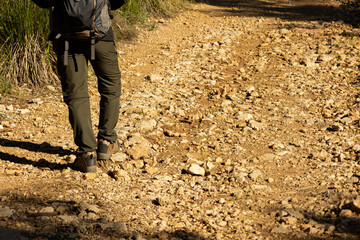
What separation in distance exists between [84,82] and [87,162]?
24.1 inches

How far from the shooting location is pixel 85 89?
3615 mm

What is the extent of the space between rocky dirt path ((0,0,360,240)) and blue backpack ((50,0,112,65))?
1.03 metres

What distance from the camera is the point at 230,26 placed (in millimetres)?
8289

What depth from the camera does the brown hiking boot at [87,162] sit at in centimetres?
374

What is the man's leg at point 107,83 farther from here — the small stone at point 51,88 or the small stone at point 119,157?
the small stone at point 51,88

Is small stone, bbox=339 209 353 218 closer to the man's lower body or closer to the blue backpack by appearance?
the man's lower body

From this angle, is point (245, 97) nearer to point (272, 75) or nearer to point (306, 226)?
point (272, 75)

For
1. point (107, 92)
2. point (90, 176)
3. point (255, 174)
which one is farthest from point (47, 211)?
point (255, 174)

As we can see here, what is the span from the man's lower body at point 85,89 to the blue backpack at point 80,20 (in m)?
0.08

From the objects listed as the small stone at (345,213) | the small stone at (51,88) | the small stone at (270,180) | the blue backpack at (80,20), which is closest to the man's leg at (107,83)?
the blue backpack at (80,20)

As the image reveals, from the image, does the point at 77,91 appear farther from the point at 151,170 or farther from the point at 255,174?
the point at 255,174

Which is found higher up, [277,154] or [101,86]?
[101,86]

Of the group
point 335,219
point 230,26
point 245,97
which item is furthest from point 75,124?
point 230,26

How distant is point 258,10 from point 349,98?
4.40 m
